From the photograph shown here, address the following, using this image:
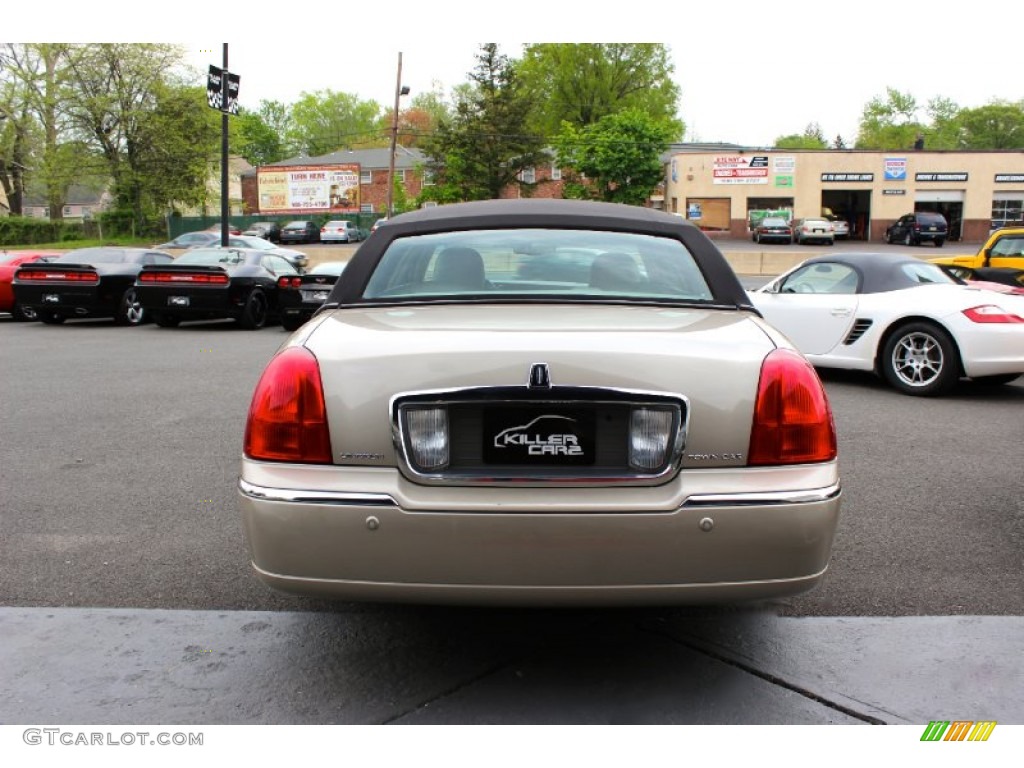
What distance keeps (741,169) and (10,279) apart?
47367 mm

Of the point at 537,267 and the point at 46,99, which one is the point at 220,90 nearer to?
the point at 537,267

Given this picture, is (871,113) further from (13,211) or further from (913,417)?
(913,417)

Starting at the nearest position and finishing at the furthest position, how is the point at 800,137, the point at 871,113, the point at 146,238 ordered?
1. the point at 146,238
2. the point at 871,113
3. the point at 800,137

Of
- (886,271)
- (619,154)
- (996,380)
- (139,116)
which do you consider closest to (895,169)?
(619,154)

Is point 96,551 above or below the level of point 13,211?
below

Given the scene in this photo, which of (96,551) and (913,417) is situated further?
(913,417)

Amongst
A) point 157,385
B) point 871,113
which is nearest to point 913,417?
point 157,385

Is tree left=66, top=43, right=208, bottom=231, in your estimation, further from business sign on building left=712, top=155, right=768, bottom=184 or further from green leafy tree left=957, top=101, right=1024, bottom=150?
green leafy tree left=957, top=101, right=1024, bottom=150

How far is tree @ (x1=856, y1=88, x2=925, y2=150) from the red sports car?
95230 mm

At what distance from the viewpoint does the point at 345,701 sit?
107 inches

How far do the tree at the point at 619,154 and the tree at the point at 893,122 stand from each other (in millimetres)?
51073

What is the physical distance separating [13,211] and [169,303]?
52538 mm

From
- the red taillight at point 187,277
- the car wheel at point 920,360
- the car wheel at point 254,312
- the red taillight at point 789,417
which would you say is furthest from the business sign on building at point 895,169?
the red taillight at point 789,417
